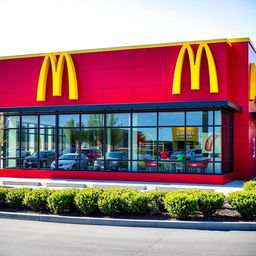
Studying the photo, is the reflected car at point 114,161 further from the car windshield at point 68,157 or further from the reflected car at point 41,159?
the reflected car at point 41,159

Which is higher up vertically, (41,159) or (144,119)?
(144,119)

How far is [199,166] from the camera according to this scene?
21781 mm

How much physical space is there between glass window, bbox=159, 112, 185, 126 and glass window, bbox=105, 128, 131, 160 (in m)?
2.07

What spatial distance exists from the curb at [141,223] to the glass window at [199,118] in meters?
11.3

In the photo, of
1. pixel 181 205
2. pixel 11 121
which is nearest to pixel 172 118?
pixel 11 121

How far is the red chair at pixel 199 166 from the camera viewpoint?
855 inches

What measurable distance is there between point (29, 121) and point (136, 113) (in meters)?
6.83

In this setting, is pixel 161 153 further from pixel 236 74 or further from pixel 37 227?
pixel 37 227

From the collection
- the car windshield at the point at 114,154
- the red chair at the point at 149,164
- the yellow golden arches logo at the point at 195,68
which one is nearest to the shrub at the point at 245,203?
the yellow golden arches logo at the point at 195,68

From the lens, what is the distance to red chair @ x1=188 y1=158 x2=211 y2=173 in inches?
855

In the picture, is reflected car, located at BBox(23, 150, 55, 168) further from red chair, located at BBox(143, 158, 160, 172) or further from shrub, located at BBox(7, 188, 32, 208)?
shrub, located at BBox(7, 188, 32, 208)

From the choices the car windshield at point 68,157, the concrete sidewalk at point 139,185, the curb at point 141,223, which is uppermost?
the car windshield at point 68,157

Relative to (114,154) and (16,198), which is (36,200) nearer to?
(16,198)

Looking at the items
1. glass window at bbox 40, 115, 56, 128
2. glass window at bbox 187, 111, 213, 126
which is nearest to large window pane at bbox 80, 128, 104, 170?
glass window at bbox 40, 115, 56, 128
